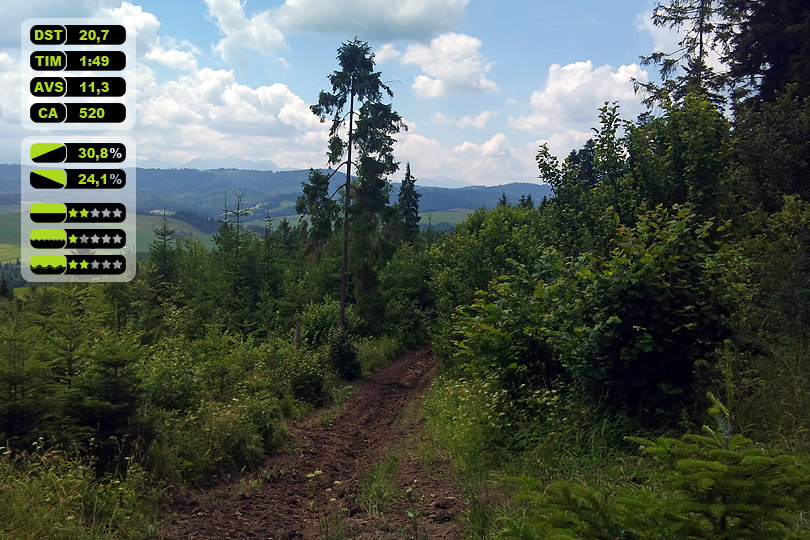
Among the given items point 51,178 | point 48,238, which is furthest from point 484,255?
point 51,178

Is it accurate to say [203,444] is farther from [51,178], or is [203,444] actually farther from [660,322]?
[660,322]

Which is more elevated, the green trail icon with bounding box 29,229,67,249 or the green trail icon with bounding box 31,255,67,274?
the green trail icon with bounding box 29,229,67,249

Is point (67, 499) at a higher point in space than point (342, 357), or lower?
higher

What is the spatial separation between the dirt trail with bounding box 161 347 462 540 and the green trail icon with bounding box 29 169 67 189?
516 centimetres

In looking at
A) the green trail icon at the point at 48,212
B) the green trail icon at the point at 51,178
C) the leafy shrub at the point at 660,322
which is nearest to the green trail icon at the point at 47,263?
the green trail icon at the point at 48,212

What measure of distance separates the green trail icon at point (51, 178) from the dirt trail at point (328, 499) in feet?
16.9

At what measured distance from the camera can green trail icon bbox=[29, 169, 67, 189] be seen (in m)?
7.41

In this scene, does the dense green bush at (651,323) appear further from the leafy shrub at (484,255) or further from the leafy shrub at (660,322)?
the leafy shrub at (484,255)

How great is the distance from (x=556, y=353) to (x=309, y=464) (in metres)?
4.92

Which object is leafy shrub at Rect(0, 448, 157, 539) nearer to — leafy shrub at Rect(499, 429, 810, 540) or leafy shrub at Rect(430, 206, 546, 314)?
leafy shrub at Rect(499, 429, 810, 540)

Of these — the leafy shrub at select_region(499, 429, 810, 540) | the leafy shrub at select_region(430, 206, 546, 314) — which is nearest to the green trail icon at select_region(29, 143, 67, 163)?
the leafy shrub at select_region(499, 429, 810, 540)

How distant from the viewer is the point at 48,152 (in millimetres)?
7516

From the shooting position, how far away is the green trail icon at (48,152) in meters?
7.40

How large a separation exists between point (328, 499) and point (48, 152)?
688cm
